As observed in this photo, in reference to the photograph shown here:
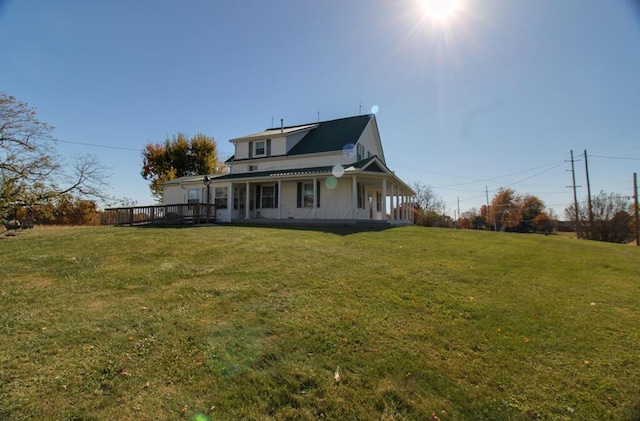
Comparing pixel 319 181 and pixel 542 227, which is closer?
pixel 319 181

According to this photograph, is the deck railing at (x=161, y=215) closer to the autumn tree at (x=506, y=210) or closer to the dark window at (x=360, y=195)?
the dark window at (x=360, y=195)

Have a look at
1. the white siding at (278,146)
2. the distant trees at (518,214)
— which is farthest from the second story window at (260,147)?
the distant trees at (518,214)

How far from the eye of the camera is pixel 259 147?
23766 mm

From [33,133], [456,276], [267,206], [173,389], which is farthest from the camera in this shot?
[267,206]

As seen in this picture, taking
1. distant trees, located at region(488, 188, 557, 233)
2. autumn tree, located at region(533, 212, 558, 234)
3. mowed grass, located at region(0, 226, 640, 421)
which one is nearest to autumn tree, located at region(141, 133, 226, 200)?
mowed grass, located at region(0, 226, 640, 421)

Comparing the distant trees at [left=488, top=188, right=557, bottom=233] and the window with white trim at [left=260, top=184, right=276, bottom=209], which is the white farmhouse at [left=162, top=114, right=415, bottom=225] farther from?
the distant trees at [left=488, top=188, right=557, bottom=233]

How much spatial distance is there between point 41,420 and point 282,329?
8.12ft

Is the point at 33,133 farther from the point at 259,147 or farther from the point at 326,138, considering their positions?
the point at 326,138

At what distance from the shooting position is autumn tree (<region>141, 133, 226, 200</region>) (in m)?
38.9

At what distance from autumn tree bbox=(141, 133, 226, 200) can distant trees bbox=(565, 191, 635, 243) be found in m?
42.2

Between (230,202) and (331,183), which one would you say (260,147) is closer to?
(230,202)

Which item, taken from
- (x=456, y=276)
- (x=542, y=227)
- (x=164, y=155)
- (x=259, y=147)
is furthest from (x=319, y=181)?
(x=542, y=227)

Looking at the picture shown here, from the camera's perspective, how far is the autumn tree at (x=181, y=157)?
38938mm

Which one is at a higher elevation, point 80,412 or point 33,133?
point 33,133
